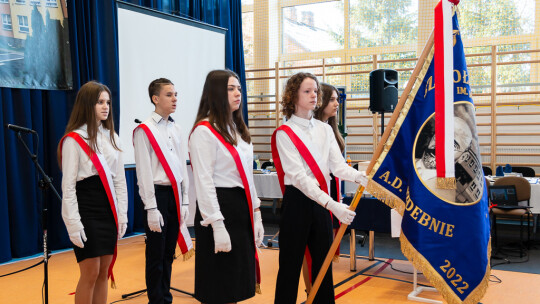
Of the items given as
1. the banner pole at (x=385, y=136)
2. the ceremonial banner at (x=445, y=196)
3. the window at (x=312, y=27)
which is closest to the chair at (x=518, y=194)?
the ceremonial banner at (x=445, y=196)

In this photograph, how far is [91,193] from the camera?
2.64 metres

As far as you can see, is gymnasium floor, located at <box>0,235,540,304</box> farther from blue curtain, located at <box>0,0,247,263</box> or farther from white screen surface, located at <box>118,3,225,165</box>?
white screen surface, located at <box>118,3,225,165</box>

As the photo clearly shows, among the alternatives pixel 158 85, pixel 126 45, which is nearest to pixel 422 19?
pixel 126 45

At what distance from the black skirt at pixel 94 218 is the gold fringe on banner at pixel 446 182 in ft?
5.65

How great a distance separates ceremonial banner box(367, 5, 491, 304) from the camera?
2301 millimetres

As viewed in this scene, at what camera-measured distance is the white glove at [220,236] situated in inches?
84.9

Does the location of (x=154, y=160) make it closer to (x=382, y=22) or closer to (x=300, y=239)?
(x=300, y=239)

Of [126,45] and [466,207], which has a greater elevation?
[126,45]

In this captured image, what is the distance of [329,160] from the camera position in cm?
272

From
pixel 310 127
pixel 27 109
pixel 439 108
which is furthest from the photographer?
pixel 27 109

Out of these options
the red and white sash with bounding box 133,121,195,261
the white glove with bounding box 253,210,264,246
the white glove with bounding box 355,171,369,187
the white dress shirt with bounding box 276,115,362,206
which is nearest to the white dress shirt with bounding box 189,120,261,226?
the white glove with bounding box 253,210,264,246

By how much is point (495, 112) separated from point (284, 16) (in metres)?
4.16

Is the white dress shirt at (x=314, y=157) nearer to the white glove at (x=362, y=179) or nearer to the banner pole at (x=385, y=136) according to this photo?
the white glove at (x=362, y=179)

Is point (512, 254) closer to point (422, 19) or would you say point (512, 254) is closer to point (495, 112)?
point (495, 112)
